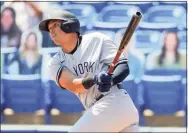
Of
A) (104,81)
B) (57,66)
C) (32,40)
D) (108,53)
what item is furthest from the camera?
(32,40)

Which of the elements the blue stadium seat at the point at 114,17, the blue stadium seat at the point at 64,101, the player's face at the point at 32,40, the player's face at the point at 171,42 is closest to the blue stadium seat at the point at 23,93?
the blue stadium seat at the point at 64,101

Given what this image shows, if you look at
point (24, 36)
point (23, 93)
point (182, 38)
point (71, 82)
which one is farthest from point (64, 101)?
point (71, 82)

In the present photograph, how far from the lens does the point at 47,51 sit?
7.60 metres

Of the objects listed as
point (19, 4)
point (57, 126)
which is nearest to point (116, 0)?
point (19, 4)

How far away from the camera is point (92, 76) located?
4.27 meters

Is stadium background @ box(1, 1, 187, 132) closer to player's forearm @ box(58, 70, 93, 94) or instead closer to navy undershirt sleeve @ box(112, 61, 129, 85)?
player's forearm @ box(58, 70, 93, 94)

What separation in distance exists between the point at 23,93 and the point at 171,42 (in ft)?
5.91

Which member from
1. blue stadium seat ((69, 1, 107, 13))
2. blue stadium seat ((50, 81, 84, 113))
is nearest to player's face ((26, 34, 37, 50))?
blue stadium seat ((50, 81, 84, 113))

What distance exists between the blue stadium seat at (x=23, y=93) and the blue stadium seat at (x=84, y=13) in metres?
0.81

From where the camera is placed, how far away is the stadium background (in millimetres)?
7445

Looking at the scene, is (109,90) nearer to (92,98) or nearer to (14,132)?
(92,98)

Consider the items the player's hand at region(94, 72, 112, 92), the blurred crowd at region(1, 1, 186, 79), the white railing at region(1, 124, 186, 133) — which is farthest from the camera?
the blurred crowd at region(1, 1, 186, 79)

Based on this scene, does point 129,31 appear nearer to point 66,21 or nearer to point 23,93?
point 66,21

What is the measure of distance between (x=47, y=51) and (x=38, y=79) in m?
0.34
